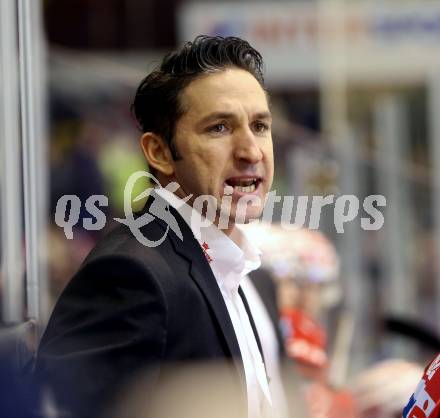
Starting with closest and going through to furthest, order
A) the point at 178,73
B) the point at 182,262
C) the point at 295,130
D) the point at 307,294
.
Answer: the point at 182,262
the point at 178,73
the point at 307,294
the point at 295,130

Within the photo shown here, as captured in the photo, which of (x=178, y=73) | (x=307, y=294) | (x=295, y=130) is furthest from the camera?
(x=295, y=130)

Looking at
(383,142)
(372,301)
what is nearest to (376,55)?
(383,142)

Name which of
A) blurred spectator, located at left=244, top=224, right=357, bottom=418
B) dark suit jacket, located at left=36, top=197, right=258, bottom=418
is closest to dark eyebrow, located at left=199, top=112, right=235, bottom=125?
dark suit jacket, located at left=36, top=197, right=258, bottom=418

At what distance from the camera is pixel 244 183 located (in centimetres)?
236

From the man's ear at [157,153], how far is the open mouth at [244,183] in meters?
0.15

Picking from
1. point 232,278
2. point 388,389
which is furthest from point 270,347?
point 388,389

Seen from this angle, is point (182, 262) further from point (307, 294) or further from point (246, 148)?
point (307, 294)

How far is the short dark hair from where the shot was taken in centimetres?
238

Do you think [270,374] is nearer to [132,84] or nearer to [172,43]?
[132,84]

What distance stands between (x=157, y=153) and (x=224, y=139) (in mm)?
183

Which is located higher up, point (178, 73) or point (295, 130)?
point (178, 73)

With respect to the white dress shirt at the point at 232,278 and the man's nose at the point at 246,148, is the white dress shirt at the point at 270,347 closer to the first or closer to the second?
the white dress shirt at the point at 232,278

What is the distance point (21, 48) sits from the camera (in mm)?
2219

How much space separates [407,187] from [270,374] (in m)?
4.35
